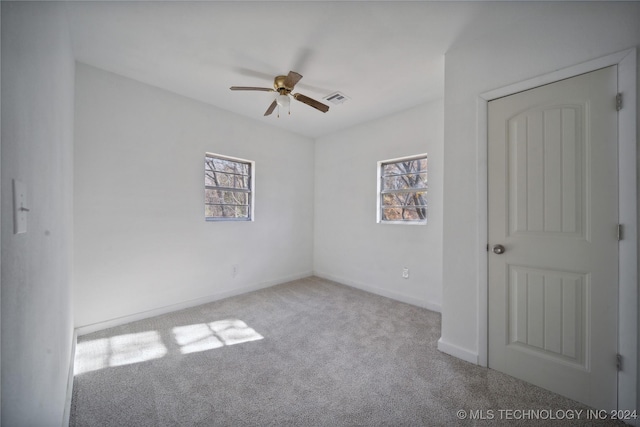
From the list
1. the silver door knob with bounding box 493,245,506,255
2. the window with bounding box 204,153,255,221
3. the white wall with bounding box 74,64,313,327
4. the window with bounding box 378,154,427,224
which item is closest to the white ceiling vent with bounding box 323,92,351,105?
the window with bounding box 378,154,427,224

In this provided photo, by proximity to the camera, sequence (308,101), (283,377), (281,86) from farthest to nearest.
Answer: (308,101) < (281,86) < (283,377)

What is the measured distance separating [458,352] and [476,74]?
7.69 feet

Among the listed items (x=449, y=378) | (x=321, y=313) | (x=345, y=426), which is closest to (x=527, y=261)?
(x=449, y=378)

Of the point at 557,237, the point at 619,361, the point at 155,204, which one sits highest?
the point at 155,204

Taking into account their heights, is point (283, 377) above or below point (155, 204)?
below

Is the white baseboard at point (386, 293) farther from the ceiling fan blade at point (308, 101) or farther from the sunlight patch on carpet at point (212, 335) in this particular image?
the ceiling fan blade at point (308, 101)

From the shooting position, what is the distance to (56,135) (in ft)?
4.70

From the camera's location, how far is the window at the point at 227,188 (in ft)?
11.4

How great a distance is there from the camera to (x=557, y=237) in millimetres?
1750

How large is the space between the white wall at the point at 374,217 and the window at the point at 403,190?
0.11 m

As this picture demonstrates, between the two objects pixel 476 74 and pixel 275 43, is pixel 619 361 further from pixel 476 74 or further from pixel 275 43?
pixel 275 43

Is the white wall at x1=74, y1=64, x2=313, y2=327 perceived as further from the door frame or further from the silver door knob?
the door frame

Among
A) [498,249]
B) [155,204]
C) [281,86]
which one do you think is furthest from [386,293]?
[155,204]

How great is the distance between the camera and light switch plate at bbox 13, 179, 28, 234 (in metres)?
0.71
